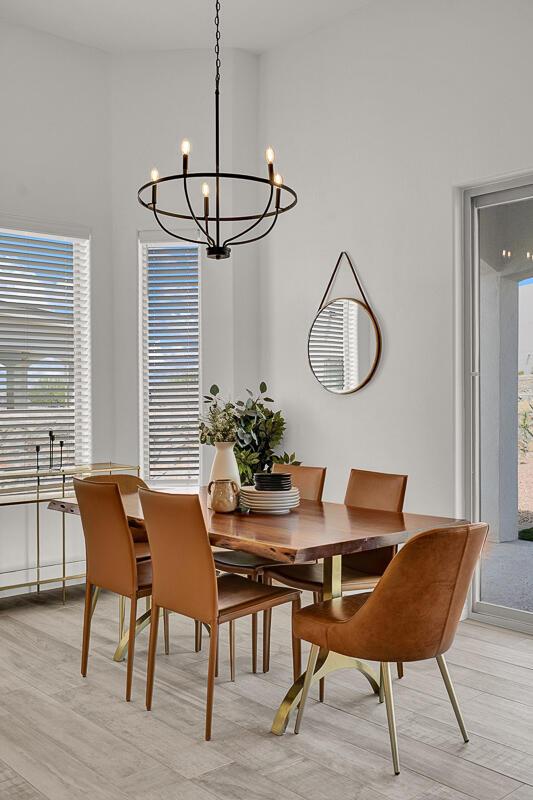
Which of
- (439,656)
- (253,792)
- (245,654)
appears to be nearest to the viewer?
(253,792)

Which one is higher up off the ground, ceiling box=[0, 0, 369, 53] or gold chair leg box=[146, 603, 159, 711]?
ceiling box=[0, 0, 369, 53]


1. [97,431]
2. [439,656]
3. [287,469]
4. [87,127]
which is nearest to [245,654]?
Result: [287,469]

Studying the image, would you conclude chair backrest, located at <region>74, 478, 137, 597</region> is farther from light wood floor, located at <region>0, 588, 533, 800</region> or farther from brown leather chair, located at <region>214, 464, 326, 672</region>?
brown leather chair, located at <region>214, 464, 326, 672</region>

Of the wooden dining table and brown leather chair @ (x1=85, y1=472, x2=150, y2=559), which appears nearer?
the wooden dining table

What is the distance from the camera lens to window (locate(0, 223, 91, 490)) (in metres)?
5.06

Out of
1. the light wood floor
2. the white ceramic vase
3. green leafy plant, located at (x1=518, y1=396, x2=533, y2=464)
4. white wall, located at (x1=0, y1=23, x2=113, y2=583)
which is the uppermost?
white wall, located at (x1=0, y1=23, x2=113, y2=583)

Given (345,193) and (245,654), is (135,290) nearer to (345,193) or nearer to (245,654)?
(345,193)

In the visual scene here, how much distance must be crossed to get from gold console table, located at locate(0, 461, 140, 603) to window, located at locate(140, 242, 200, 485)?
338mm

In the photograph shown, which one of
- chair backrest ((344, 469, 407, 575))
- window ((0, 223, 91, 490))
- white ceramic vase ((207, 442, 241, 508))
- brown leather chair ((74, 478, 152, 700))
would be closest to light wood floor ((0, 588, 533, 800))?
brown leather chair ((74, 478, 152, 700))

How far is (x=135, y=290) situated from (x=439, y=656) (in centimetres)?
359

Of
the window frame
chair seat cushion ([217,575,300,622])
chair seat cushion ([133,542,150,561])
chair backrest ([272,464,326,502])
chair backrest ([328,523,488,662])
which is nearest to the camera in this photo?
chair backrest ([328,523,488,662])

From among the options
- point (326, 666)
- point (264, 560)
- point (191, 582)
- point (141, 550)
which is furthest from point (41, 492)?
point (326, 666)

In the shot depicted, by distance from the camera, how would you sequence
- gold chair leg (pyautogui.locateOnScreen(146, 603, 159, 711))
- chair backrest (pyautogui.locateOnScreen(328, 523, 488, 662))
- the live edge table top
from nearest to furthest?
chair backrest (pyautogui.locateOnScreen(328, 523, 488, 662)) < the live edge table top < gold chair leg (pyautogui.locateOnScreen(146, 603, 159, 711))

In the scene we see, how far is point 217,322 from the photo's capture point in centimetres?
546
